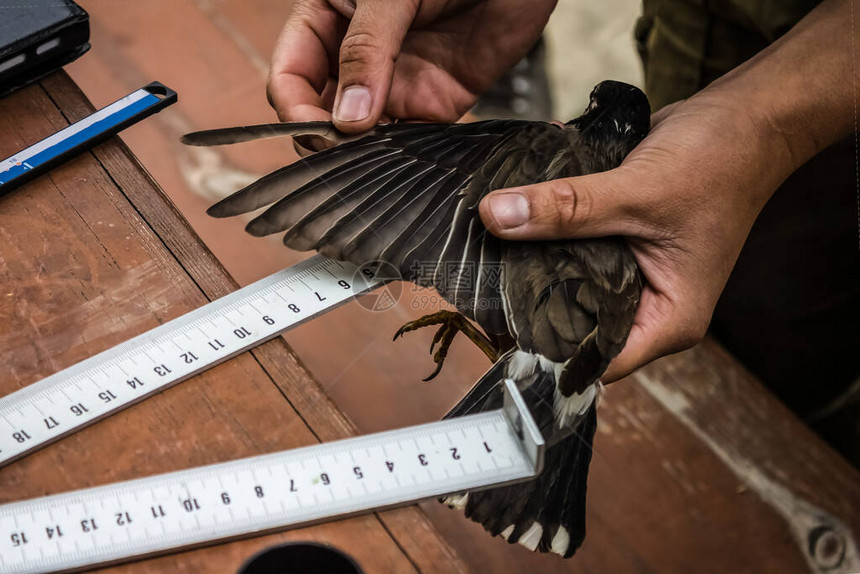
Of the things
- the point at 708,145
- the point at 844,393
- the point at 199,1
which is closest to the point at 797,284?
the point at 844,393

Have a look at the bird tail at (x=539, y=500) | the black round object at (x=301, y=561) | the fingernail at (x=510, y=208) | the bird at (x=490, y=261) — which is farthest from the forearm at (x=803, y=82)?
the black round object at (x=301, y=561)

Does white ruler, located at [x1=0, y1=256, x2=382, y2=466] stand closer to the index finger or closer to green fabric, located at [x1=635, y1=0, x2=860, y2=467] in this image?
the index finger

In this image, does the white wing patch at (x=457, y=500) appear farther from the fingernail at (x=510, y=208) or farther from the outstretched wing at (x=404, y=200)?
the fingernail at (x=510, y=208)

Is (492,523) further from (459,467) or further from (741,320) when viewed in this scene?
(741,320)

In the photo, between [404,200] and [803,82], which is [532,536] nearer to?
[404,200]

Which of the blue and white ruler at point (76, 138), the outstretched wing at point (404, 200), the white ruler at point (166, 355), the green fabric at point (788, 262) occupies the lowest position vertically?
the green fabric at point (788, 262)

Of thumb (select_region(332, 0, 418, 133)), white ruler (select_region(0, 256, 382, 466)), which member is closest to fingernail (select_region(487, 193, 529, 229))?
white ruler (select_region(0, 256, 382, 466))
